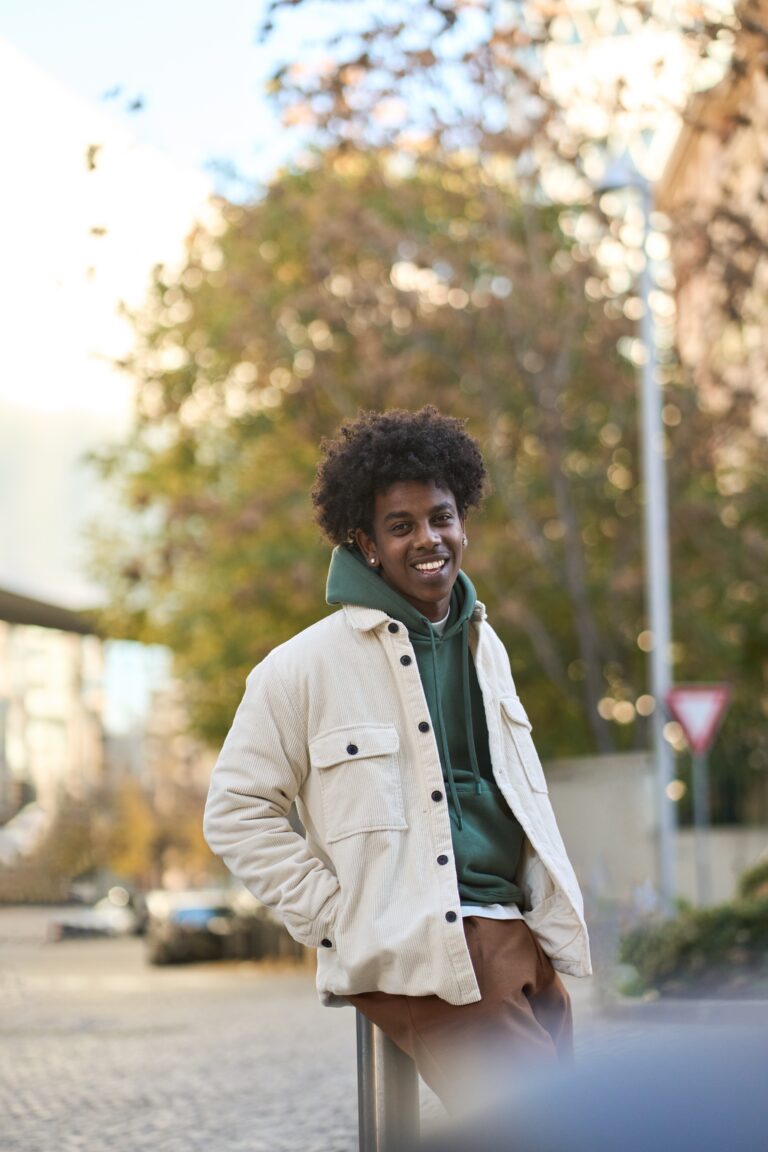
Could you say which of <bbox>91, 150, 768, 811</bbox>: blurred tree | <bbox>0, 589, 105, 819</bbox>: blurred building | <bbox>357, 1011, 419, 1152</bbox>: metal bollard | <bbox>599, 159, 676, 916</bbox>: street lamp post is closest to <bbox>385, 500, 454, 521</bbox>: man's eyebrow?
<bbox>357, 1011, 419, 1152</bbox>: metal bollard

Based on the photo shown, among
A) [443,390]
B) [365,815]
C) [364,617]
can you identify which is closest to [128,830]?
[443,390]

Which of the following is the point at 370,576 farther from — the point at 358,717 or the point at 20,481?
the point at 20,481

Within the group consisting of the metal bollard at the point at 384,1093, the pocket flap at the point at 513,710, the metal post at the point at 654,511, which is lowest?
the metal bollard at the point at 384,1093

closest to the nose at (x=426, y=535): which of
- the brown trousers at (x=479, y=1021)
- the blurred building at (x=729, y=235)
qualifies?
the brown trousers at (x=479, y=1021)

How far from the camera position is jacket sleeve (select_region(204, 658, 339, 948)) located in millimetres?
3705

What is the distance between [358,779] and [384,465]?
2.08 ft

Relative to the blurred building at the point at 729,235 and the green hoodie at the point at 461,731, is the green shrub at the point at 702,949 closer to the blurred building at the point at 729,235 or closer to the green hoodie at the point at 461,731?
the blurred building at the point at 729,235

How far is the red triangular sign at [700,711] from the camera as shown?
1725cm

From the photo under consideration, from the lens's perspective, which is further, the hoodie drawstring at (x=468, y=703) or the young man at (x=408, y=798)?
the hoodie drawstring at (x=468, y=703)

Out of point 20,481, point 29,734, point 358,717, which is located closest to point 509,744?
point 358,717

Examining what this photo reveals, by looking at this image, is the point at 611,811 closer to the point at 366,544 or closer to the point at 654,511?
the point at 654,511

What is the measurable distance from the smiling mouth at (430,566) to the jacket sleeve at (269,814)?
343mm

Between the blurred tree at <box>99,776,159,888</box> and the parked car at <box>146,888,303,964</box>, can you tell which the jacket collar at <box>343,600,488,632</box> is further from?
the blurred tree at <box>99,776,159,888</box>

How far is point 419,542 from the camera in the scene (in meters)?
3.88
